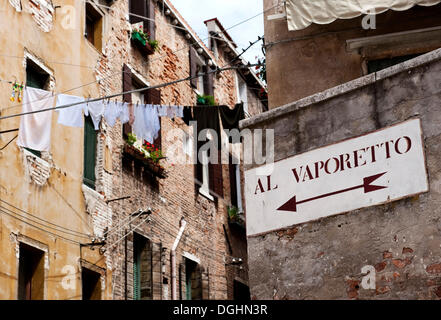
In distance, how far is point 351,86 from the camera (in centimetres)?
809

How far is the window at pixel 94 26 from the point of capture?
632 inches

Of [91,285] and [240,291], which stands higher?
[240,291]

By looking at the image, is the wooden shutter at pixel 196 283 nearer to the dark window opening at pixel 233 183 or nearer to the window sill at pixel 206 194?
the window sill at pixel 206 194

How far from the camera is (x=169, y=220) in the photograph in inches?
682

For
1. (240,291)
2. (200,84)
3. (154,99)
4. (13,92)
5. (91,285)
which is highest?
(200,84)

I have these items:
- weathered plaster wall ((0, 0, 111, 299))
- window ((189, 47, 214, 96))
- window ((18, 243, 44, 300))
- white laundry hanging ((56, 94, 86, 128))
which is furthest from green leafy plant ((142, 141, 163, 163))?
white laundry hanging ((56, 94, 86, 128))

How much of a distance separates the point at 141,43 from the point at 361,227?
1054cm

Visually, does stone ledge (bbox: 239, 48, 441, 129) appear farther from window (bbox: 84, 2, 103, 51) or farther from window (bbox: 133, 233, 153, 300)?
window (bbox: 84, 2, 103, 51)

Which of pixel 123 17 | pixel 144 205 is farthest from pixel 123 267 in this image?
pixel 123 17

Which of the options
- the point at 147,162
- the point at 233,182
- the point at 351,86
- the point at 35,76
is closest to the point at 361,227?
the point at 351,86

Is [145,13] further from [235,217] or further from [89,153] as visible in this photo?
[235,217]

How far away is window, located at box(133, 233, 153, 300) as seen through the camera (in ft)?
52.5

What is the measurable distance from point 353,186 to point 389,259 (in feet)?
2.52

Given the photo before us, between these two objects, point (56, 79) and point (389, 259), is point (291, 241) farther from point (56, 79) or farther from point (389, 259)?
point (56, 79)
